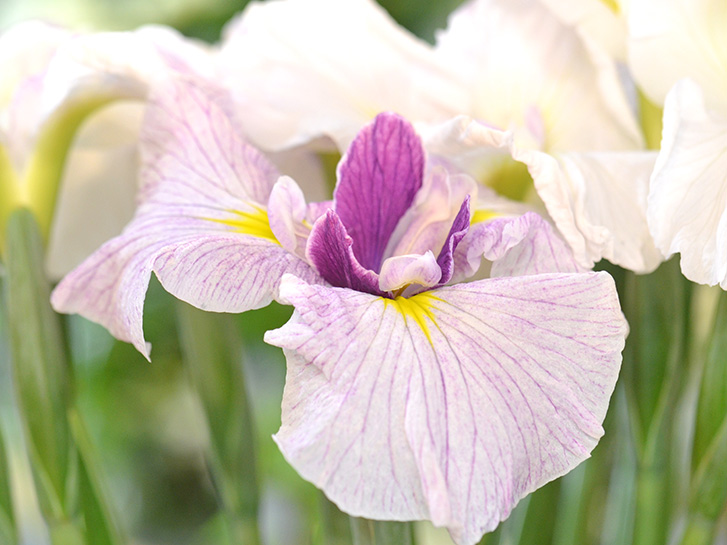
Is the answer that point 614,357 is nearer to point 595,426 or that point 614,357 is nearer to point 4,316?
point 595,426

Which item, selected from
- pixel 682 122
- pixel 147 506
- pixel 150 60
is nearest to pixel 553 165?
pixel 682 122

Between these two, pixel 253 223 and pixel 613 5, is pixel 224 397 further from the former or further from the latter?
pixel 613 5

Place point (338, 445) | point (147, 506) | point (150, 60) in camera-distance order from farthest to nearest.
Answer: point (147, 506)
point (150, 60)
point (338, 445)

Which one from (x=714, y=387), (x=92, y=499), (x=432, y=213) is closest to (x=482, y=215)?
(x=432, y=213)

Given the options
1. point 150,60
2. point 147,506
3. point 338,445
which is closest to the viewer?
point 338,445

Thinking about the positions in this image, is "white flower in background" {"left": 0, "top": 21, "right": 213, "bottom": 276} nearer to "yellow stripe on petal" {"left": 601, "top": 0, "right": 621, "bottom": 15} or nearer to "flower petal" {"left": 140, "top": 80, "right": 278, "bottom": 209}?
"flower petal" {"left": 140, "top": 80, "right": 278, "bottom": 209}

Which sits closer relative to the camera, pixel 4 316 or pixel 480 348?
pixel 480 348

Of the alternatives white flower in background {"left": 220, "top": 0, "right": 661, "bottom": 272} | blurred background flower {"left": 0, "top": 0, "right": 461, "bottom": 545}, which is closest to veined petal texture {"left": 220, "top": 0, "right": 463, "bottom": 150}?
white flower in background {"left": 220, "top": 0, "right": 661, "bottom": 272}
